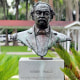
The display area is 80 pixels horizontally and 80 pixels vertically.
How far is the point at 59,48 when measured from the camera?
5.75 metres

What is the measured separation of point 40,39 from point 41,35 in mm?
133

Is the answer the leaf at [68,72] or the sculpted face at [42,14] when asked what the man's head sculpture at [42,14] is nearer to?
the sculpted face at [42,14]

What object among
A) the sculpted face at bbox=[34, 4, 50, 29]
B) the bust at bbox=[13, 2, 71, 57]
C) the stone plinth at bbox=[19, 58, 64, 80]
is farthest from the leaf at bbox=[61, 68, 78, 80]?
the sculpted face at bbox=[34, 4, 50, 29]

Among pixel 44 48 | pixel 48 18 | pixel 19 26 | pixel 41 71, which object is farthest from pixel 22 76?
pixel 19 26

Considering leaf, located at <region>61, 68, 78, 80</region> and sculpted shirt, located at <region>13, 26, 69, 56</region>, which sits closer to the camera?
leaf, located at <region>61, 68, 78, 80</region>

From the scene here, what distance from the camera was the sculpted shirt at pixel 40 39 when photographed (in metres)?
5.86

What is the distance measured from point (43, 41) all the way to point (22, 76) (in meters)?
1.00

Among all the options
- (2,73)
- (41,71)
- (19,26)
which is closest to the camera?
(41,71)

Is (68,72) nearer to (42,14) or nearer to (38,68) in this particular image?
(38,68)

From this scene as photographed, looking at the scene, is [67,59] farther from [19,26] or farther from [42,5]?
[19,26]

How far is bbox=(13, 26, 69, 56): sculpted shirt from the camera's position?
5857mm

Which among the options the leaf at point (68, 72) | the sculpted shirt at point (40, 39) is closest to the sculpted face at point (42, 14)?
the sculpted shirt at point (40, 39)

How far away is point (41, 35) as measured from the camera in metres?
6.08

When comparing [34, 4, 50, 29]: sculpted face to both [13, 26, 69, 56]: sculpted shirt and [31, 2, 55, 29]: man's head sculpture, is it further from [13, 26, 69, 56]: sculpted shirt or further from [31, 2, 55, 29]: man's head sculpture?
[13, 26, 69, 56]: sculpted shirt
